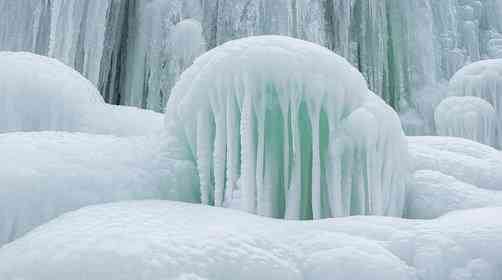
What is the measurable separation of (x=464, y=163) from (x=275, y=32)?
6605 mm

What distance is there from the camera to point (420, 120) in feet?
38.2

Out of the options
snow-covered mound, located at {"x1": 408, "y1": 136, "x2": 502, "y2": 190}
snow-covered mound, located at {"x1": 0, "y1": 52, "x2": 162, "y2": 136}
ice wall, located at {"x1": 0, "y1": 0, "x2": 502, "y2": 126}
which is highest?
ice wall, located at {"x1": 0, "y1": 0, "x2": 502, "y2": 126}

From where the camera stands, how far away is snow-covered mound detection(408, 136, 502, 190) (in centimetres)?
420

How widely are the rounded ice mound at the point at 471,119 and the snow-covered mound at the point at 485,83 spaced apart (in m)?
0.44

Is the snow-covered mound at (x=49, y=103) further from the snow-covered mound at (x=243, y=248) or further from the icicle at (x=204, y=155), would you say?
the snow-covered mound at (x=243, y=248)

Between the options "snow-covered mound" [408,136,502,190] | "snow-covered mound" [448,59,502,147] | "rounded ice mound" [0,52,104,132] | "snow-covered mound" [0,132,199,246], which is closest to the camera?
"snow-covered mound" [0,132,199,246]

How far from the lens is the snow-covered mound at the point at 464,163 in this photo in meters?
4.20

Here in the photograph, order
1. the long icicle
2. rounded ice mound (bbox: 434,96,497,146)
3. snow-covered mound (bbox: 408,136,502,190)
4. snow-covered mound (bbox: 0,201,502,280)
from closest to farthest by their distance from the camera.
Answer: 1. snow-covered mound (bbox: 0,201,502,280)
2. the long icicle
3. snow-covered mound (bbox: 408,136,502,190)
4. rounded ice mound (bbox: 434,96,497,146)

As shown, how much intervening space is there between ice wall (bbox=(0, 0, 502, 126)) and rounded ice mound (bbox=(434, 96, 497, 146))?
2.07 m

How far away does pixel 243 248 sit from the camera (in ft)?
8.10

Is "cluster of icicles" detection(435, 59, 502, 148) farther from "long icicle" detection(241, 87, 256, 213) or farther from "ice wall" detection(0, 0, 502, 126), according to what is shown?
"long icicle" detection(241, 87, 256, 213)

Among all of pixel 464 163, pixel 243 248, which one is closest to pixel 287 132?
pixel 243 248

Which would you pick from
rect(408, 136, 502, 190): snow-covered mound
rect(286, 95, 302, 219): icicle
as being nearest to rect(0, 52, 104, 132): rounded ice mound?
rect(286, 95, 302, 219): icicle

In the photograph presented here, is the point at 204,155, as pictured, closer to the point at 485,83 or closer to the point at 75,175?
the point at 75,175
